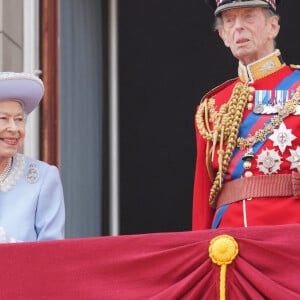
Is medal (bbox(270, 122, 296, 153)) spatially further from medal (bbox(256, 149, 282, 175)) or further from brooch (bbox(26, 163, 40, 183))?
brooch (bbox(26, 163, 40, 183))

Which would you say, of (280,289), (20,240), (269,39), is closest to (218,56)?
(269,39)

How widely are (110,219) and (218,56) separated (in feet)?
4.52

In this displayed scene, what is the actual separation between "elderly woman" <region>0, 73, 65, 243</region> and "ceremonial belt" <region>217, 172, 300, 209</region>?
0.66 metres

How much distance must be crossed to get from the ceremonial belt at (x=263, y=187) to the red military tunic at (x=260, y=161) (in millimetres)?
19

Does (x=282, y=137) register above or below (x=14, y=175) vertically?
above

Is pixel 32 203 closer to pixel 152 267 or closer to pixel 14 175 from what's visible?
pixel 14 175

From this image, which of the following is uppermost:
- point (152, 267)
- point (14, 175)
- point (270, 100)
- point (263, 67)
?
point (263, 67)

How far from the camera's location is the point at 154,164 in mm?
7801

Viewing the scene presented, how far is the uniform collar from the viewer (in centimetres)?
516

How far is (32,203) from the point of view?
4.94 m

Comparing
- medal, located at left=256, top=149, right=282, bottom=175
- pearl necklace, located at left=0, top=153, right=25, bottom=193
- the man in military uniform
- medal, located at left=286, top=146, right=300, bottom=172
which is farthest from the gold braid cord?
pearl necklace, located at left=0, top=153, right=25, bottom=193

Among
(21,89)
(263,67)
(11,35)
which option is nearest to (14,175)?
(21,89)

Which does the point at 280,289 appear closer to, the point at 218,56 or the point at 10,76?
the point at 10,76

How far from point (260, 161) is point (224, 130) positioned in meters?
0.21
